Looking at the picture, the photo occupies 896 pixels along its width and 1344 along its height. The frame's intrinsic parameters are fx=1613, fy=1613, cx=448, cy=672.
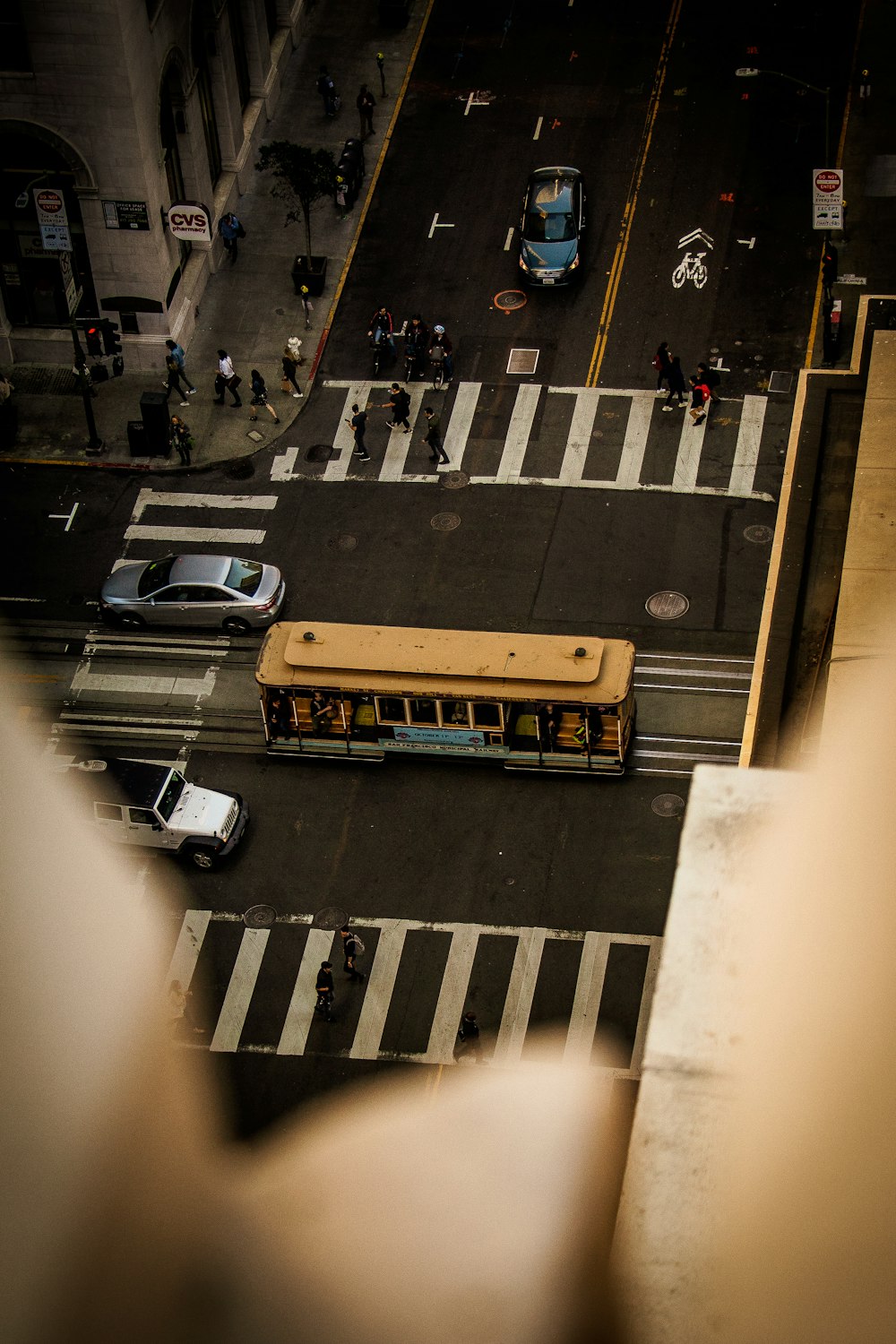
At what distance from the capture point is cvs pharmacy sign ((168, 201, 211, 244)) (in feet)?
140

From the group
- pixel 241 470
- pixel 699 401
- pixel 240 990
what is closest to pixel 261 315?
pixel 241 470

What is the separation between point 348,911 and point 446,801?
11.3 ft

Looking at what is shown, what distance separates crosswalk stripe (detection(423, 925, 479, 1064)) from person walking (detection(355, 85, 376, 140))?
31.2 meters

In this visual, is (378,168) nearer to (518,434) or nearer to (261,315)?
(261,315)

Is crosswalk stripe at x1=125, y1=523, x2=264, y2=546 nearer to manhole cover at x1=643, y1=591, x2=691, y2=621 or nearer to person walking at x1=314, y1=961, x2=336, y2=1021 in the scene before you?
manhole cover at x1=643, y1=591, x2=691, y2=621

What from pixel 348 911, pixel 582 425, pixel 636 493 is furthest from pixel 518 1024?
Answer: pixel 582 425

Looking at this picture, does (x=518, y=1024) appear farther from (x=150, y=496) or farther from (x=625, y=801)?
(x=150, y=496)

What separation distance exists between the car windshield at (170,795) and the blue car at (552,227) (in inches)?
820

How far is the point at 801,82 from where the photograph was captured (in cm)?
5191

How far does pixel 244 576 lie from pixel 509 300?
14.1m

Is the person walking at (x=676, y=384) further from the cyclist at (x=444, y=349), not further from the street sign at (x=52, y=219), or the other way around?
the street sign at (x=52, y=219)

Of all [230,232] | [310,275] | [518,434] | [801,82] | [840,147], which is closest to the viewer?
[518,434]

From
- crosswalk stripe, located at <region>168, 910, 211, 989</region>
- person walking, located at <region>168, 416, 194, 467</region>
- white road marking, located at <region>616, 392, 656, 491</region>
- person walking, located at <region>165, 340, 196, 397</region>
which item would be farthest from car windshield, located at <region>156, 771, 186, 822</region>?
person walking, located at <region>165, 340, 196, 397</region>

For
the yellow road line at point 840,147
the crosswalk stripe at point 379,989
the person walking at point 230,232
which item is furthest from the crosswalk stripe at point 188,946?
the person walking at point 230,232
